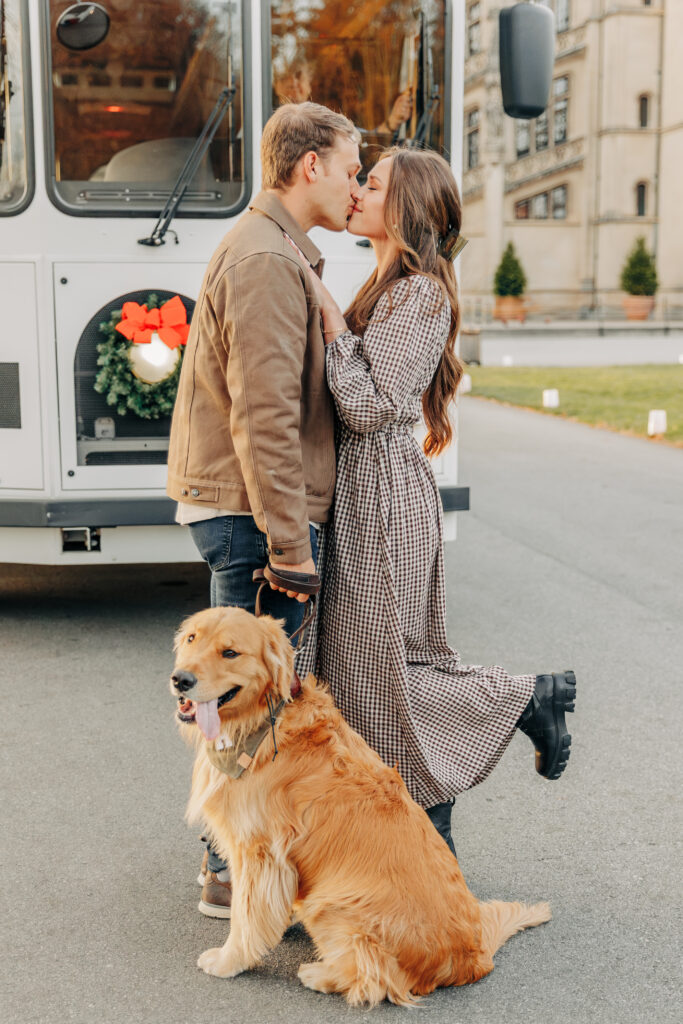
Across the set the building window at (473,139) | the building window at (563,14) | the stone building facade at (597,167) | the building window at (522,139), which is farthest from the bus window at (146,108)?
the building window at (522,139)

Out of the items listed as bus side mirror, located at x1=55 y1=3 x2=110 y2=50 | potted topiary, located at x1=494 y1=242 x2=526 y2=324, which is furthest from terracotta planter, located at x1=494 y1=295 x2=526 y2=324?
bus side mirror, located at x1=55 y1=3 x2=110 y2=50

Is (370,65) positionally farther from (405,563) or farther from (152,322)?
(405,563)

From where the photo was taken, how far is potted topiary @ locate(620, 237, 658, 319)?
4575 centimetres

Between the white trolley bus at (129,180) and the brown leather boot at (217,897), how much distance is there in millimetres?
2555

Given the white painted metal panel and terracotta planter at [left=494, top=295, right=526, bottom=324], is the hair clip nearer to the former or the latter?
the white painted metal panel

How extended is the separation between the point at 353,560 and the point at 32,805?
1736mm

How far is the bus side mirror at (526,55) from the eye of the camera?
18.0 feet

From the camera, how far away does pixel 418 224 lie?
3.21 m

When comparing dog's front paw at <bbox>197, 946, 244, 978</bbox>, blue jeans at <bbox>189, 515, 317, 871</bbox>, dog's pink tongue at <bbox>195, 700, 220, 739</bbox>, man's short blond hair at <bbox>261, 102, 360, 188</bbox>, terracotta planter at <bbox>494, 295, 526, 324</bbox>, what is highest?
terracotta planter at <bbox>494, 295, 526, 324</bbox>

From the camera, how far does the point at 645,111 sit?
1989 inches

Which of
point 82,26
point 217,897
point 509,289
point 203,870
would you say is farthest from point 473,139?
point 217,897

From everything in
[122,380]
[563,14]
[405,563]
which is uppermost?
[563,14]

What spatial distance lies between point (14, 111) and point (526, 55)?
248cm

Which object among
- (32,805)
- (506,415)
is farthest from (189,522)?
(506,415)
